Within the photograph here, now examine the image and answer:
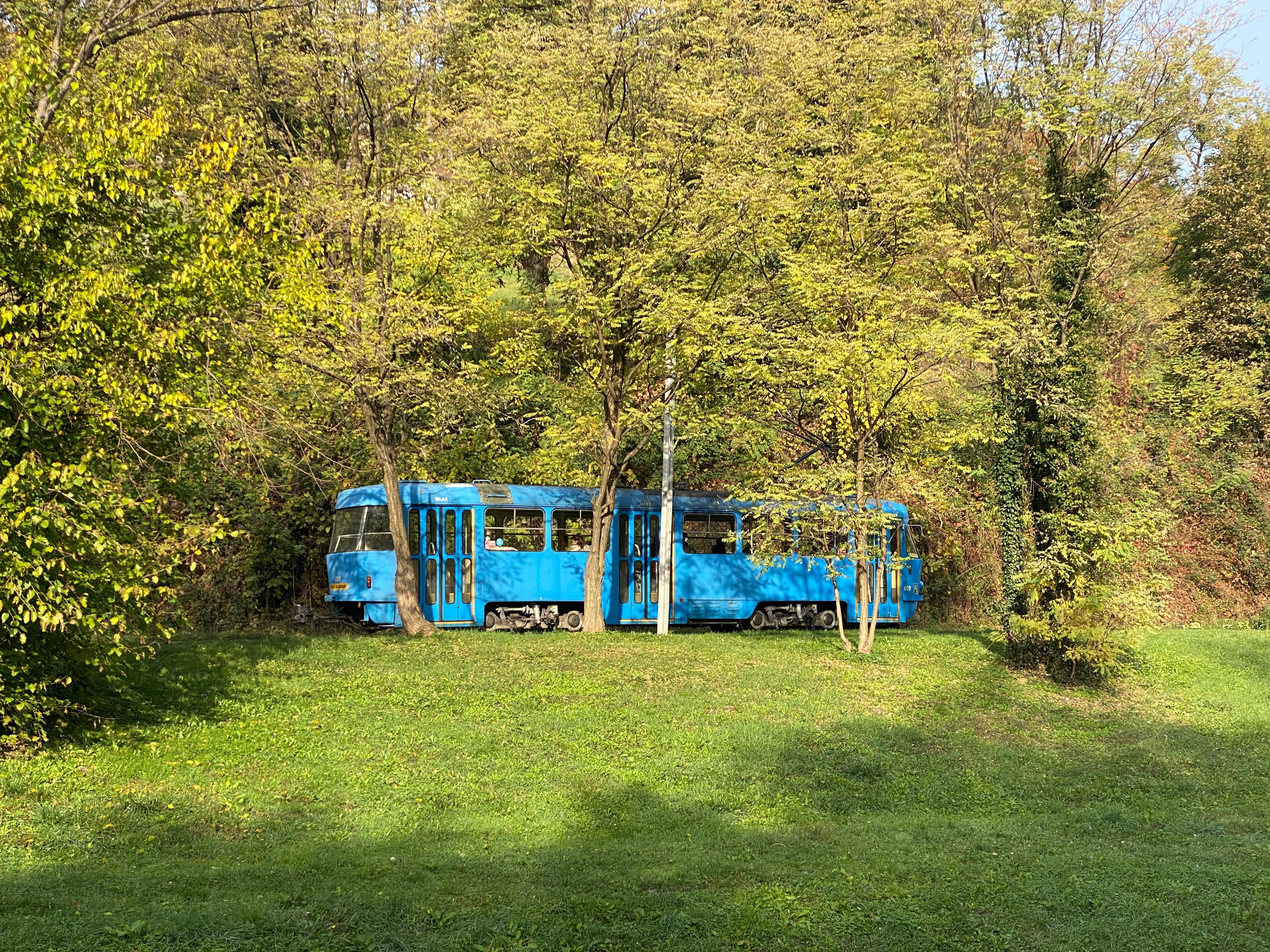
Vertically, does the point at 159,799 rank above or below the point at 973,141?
below

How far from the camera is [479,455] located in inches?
1003

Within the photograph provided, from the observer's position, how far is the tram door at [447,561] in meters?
21.0

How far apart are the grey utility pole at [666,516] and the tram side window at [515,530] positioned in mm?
2431

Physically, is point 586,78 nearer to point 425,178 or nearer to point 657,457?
point 425,178

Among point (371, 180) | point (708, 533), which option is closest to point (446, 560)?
point (708, 533)

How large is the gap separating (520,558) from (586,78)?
30.1 ft

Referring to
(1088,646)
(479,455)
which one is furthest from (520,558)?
(1088,646)

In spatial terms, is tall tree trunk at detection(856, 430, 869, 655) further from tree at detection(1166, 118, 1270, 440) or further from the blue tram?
tree at detection(1166, 118, 1270, 440)

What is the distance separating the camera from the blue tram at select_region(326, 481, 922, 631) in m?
21.0

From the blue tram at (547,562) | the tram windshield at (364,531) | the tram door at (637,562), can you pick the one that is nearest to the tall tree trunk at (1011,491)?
the blue tram at (547,562)

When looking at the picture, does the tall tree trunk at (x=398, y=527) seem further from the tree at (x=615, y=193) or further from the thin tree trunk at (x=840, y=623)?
the thin tree trunk at (x=840, y=623)

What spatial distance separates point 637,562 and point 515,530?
280 cm

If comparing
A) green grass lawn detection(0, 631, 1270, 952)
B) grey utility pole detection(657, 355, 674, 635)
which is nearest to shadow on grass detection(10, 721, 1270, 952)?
green grass lawn detection(0, 631, 1270, 952)

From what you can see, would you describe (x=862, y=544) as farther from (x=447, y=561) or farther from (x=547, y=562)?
(x=447, y=561)
